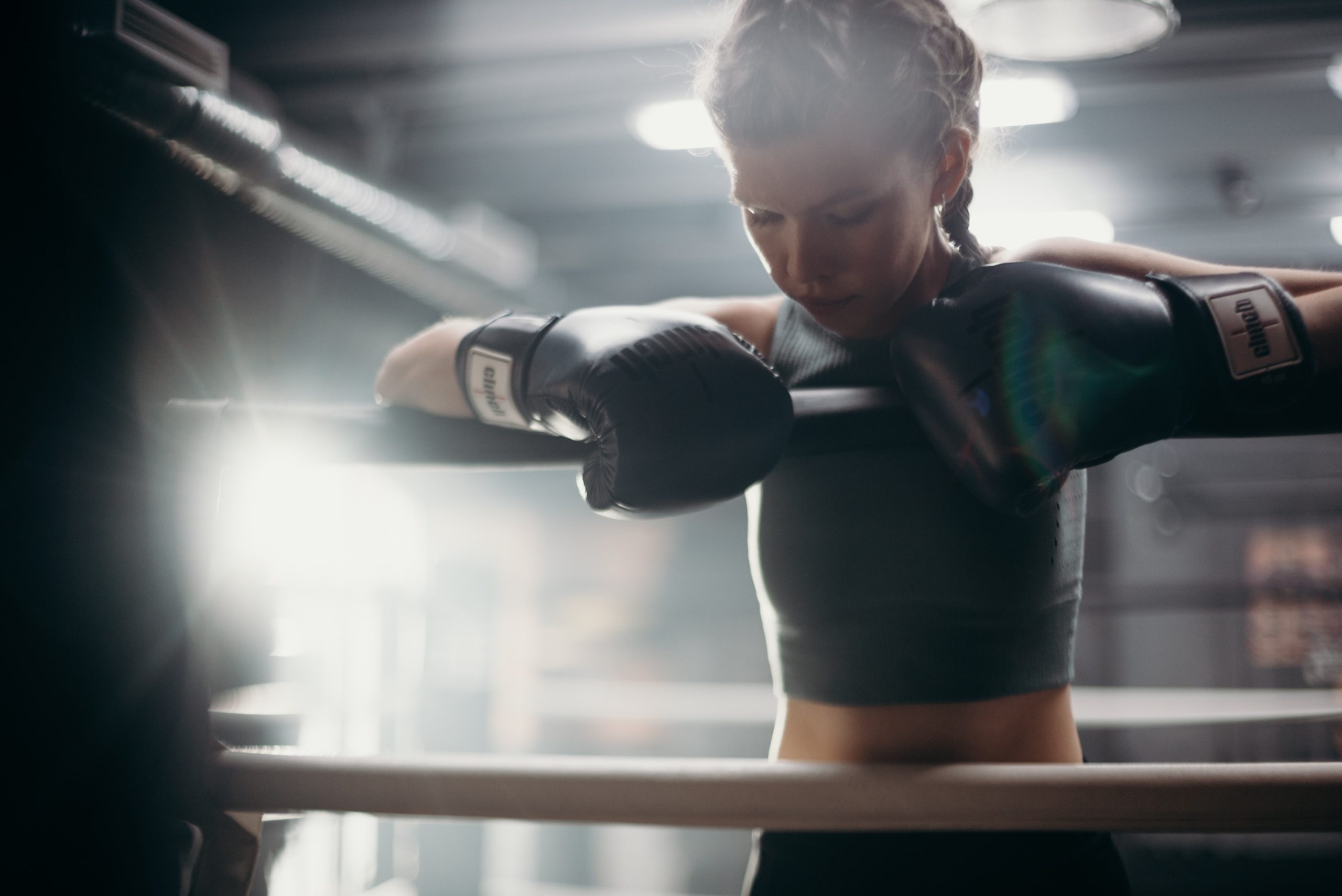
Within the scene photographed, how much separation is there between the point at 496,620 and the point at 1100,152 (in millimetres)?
4231

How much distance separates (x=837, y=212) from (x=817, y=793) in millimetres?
392

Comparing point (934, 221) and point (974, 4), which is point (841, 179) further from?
point (974, 4)

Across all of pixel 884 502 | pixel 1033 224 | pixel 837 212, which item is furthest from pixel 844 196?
pixel 1033 224

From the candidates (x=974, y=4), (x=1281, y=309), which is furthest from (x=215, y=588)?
(x=974, y=4)

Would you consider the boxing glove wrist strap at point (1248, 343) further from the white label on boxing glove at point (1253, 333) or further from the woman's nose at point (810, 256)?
the woman's nose at point (810, 256)

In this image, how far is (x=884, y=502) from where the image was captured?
30.9 inches

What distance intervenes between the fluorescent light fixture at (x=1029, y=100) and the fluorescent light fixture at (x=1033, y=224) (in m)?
0.62

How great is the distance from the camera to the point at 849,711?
0.79 meters

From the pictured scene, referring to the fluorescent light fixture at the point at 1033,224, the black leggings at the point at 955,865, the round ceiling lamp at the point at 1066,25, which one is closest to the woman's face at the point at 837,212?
the black leggings at the point at 955,865

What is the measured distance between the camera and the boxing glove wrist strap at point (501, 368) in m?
0.73

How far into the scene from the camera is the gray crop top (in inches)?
30.0

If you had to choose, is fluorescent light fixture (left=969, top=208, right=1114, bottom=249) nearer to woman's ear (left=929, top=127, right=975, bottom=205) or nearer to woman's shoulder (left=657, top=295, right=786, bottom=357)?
woman's shoulder (left=657, top=295, right=786, bottom=357)

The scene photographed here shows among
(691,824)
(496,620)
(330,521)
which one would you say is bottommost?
(496,620)

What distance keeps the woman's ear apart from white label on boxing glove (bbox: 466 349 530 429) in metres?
0.35
